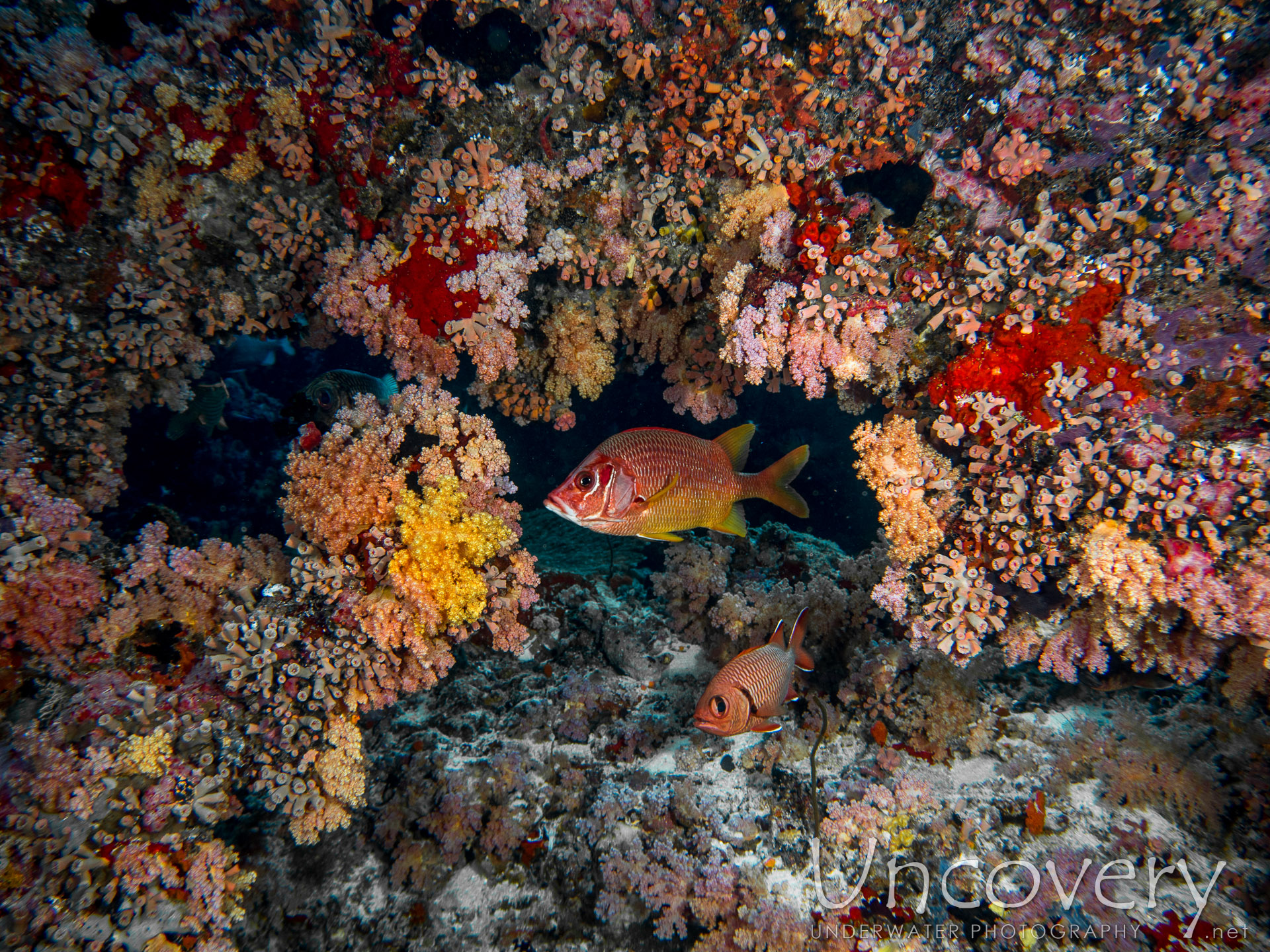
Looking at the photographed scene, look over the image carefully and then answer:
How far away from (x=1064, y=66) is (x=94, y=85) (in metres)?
5.80

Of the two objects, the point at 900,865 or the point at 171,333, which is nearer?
the point at 900,865

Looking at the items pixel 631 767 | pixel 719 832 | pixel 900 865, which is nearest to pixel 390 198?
pixel 631 767

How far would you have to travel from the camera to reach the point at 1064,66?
2.86m

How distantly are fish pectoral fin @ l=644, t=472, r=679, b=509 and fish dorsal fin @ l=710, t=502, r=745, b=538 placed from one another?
1.83 ft

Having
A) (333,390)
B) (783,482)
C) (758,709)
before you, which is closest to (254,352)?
(333,390)

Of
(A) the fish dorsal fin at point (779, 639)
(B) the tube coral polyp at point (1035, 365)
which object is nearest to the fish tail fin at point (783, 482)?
(A) the fish dorsal fin at point (779, 639)

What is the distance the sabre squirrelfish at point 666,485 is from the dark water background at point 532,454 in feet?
17.3

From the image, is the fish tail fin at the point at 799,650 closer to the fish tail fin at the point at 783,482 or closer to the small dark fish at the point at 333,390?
the fish tail fin at the point at 783,482

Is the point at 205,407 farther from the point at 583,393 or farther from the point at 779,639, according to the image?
the point at 779,639

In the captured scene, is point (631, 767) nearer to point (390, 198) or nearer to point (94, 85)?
point (390, 198)

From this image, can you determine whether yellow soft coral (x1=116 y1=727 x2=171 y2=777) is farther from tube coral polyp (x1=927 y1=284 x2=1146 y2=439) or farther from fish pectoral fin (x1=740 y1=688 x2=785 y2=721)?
tube coral polyp (x1=927 y1=284 x2=1146 y2=439)

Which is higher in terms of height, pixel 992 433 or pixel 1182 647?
pixel 992 433

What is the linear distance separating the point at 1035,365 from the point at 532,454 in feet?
32.3

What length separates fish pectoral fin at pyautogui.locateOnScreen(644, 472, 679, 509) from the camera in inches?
119
